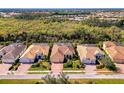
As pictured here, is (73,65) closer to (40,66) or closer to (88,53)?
(88,53)

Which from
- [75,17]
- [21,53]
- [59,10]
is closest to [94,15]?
[75,17]

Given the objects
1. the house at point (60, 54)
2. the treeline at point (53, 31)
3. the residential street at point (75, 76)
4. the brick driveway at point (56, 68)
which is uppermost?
the treeline at point (53, 31)

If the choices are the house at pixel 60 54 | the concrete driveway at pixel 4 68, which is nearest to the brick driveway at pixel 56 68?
the house at pixel 60 54

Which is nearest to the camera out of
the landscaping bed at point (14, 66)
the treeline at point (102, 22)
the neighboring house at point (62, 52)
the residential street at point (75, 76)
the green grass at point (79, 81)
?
the green grass at point (79, 81)

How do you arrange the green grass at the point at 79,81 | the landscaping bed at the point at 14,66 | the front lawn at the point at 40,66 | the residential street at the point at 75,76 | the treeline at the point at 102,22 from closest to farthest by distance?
the green grass at the point at 79,81, the residential street at the point at 75,76, the landscaping bed at the point at 14,66, the front lawn at the point at 40,66, the treeline at the point at 102,22

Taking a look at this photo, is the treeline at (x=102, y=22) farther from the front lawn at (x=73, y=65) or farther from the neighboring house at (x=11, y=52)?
the neighboring house at (x=11, y=52)
